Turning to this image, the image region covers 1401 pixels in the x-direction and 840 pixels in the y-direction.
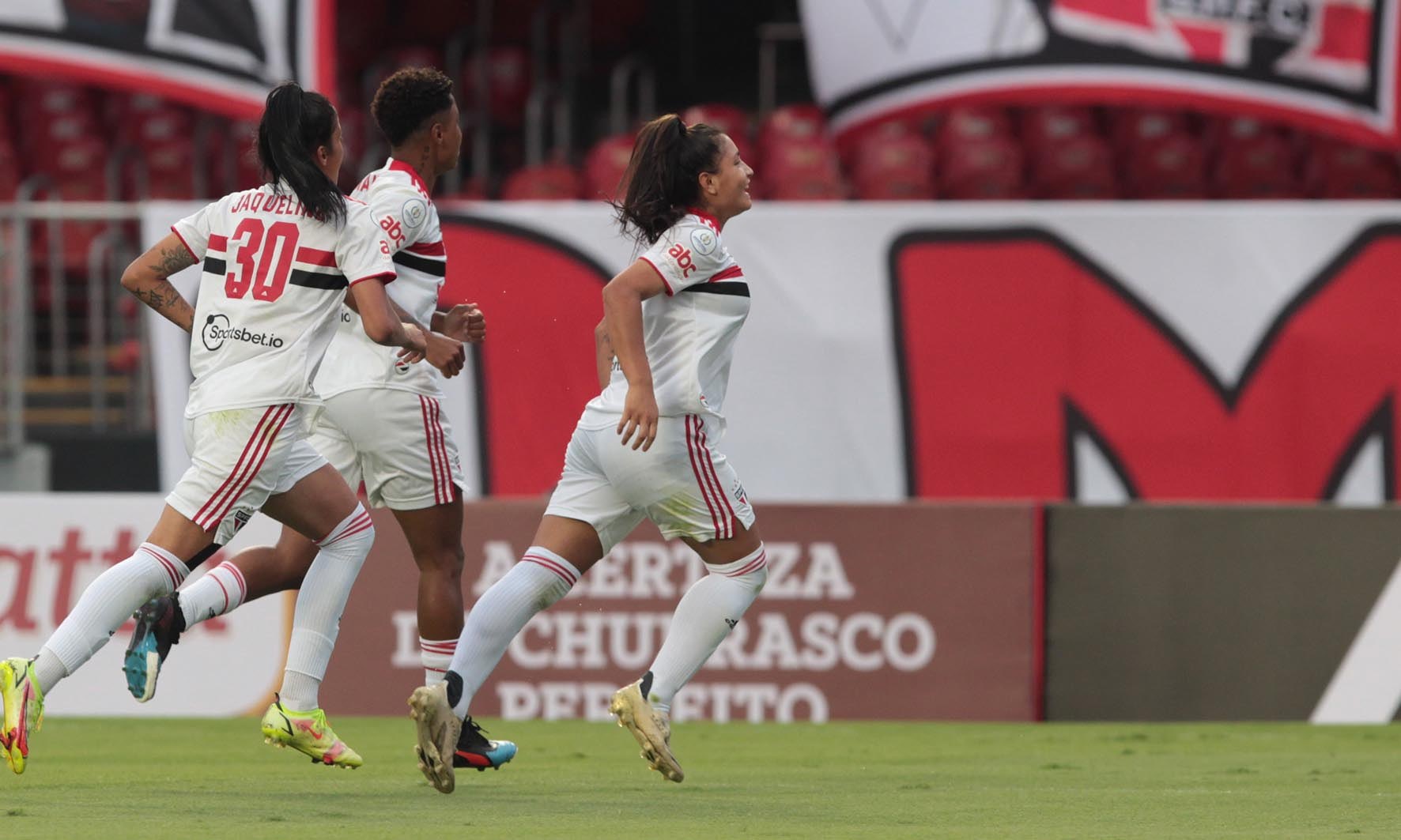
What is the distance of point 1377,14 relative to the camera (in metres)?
12.9

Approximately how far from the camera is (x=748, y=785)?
6473mm

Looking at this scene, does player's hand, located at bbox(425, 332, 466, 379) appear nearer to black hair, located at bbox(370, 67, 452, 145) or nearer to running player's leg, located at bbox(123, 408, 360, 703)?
running player's leg, located at bbox(123, 408, 360, 703)

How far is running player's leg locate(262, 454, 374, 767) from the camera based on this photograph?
6.12 metres

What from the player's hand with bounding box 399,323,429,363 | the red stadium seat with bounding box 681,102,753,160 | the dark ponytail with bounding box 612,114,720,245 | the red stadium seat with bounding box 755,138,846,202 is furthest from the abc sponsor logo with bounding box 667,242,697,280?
the red stadium seat with bounding box 681,102,753,160

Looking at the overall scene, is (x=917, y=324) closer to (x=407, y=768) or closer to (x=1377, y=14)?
(x=1377, y=14)

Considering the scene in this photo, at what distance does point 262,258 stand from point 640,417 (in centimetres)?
118

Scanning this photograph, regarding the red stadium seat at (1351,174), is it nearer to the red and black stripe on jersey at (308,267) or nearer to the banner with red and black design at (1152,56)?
the banner with red and black design at (1152,56)

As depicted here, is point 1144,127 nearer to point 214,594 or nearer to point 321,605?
point 321,605

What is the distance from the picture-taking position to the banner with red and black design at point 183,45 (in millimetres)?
12359

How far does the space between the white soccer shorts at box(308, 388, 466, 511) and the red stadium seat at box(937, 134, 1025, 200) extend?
27.8 feet

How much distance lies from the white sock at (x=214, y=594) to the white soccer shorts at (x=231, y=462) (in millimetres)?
400

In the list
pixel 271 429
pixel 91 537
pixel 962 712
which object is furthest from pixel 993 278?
pixel 271 429

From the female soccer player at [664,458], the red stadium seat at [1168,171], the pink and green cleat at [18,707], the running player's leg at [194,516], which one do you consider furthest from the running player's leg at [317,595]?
the red stadium seat at [1168,171]

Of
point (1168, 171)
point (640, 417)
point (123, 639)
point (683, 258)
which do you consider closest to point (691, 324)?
point (683, 258)
